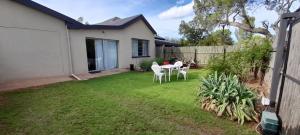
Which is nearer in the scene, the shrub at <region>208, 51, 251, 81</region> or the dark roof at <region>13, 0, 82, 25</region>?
the shrub at <region>208, 51, 251, 81</region>

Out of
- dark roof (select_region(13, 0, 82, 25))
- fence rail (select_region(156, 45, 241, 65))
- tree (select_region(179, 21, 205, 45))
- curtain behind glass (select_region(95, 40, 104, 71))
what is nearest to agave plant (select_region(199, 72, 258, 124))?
dark roof (select_region(13, 0, 82, 25))

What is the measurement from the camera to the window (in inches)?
563

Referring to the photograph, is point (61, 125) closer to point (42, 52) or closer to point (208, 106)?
point (208, 106)

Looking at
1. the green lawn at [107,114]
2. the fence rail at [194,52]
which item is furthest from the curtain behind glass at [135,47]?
the green lawn at [107,114]

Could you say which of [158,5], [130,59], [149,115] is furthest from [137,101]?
[158,5]

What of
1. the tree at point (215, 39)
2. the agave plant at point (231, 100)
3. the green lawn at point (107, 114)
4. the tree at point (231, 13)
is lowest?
the green lawn at point (107, 114)

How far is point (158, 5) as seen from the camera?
57.5 ft

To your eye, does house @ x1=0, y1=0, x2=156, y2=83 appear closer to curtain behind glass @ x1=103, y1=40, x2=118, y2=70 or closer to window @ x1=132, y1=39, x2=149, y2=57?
curtain behind glass @ x1=103, y1=40, x2=118, y2=70

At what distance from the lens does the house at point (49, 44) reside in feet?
23.7

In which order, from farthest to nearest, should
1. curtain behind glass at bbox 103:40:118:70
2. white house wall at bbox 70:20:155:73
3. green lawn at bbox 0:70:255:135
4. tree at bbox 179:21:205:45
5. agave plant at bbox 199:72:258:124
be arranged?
tree at bbox 179:21:205:45 < curtain behind glass at bbox 103:40:118:70 < white house wall at bbox 70:20:155:73 < agave plant at bbox 199:72:258:124 < green lawn at bbox 0:70:255:135

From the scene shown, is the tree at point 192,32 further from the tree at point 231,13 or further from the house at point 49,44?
the house at point 49,44

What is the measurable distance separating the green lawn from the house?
6.53 feet

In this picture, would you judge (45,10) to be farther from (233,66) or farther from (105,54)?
(233,66)

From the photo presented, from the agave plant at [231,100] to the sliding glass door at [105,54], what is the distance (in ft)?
25.7
